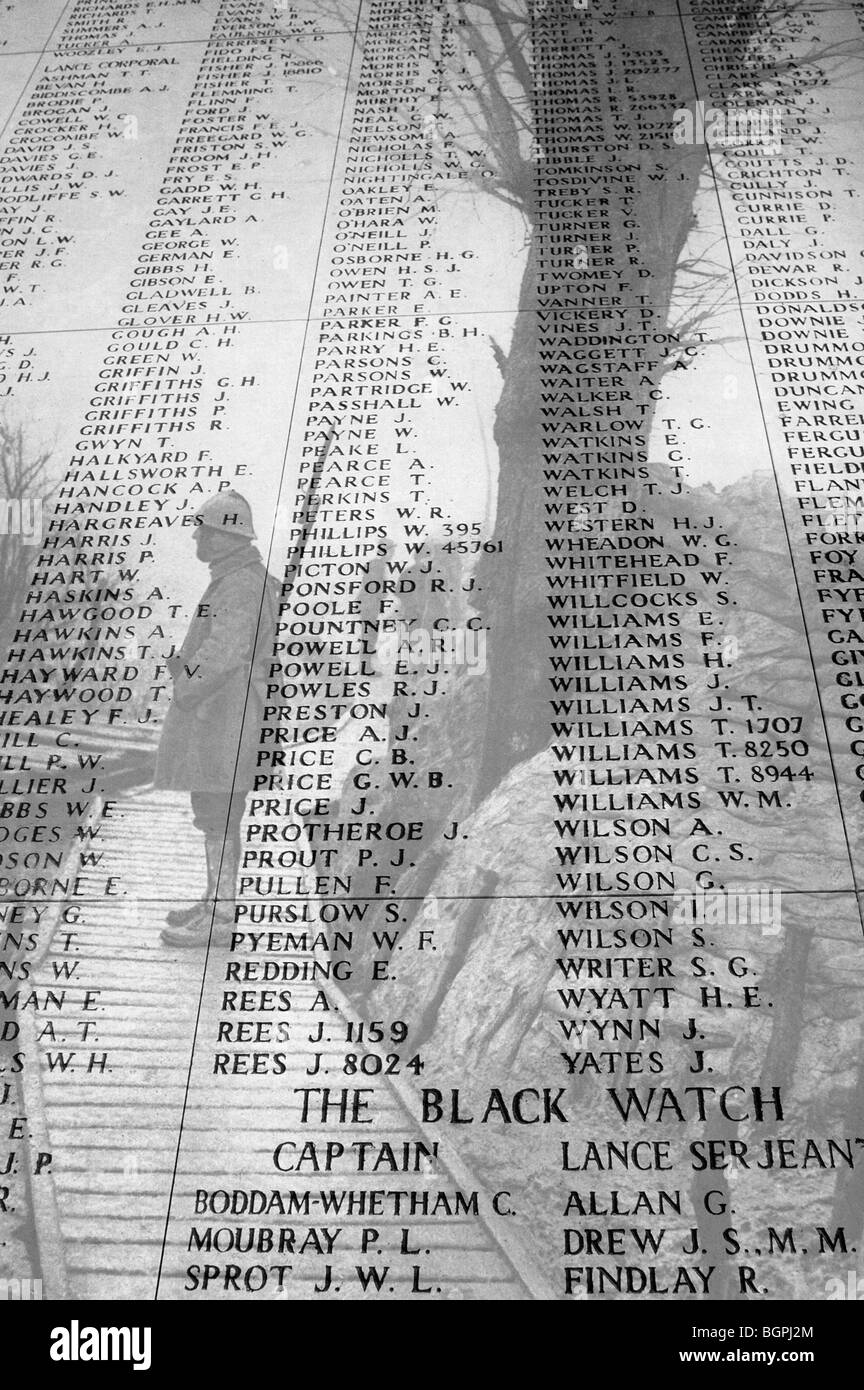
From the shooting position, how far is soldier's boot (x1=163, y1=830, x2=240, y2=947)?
3.93 metres

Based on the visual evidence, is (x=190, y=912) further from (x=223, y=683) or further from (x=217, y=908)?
(x=223, y=683)

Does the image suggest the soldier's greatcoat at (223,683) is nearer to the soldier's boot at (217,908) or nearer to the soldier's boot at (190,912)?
the soldier's boot at (217,908)

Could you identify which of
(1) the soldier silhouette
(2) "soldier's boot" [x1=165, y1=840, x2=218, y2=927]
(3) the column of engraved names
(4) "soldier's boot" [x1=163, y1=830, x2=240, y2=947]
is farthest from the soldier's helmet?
(2) "soldier's boot" [x1=165, y1=840, x2=218, y2=927]

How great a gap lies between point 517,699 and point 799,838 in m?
1.04

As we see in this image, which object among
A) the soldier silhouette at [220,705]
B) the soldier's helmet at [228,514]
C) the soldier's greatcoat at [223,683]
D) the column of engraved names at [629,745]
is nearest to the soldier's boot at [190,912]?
the soldier silhouette at [220,705]

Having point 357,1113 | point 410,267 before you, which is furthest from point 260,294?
point 357,1113

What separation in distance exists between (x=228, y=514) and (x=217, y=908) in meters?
1.60

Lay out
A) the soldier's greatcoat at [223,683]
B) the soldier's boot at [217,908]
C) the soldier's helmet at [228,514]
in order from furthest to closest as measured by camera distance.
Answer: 1. the soldier's helmet at [228,514]
2. the soldier's greatcoat at [223,683]
3. the soldier's boot at [217,908]

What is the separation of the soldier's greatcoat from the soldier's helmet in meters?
0.10

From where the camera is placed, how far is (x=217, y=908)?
398 centimetres

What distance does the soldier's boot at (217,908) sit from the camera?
3.93 meters

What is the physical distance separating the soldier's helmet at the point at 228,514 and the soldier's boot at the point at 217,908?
1258 mm

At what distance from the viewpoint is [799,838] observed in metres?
3.95

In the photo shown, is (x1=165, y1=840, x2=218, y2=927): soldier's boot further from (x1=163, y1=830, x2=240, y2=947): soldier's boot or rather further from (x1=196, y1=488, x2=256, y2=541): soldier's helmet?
(x1=196, y1=488, x2=256, y2=541): soldier's helmet
